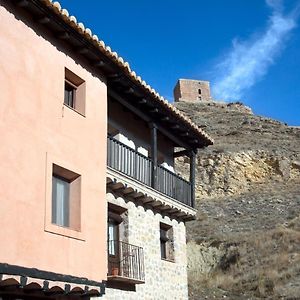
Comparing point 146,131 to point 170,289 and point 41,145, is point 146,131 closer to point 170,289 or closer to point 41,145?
point 170,289

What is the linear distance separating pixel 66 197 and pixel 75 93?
2623 millimetres

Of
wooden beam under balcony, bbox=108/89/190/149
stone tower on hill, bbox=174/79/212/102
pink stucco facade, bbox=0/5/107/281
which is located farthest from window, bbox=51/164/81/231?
stone tower on hill, bbox=174/79/212/102

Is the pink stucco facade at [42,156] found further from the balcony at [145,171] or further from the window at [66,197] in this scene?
the balcony at [145,171]

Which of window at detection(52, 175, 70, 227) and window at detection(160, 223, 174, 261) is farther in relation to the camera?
window at detection(160, 223, 174, 261)

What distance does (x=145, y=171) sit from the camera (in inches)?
640

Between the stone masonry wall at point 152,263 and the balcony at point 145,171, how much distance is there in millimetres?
763

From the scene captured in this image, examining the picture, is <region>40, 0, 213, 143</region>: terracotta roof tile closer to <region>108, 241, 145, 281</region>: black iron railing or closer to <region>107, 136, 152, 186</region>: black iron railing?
<region>107, 136, 152, 186</region>: black iron railing

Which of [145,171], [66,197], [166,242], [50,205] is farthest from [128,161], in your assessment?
[50,205]

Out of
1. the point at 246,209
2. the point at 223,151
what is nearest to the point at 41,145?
the point at 246,209

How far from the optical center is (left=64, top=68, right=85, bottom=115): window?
13180 millimetres

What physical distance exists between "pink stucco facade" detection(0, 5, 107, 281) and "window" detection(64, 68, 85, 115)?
0.41 ft

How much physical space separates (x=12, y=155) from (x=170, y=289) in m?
8.54

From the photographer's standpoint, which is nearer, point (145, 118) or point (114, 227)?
point (114, 227)

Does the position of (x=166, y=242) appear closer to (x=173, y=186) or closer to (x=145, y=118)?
(x=173, y=186)
